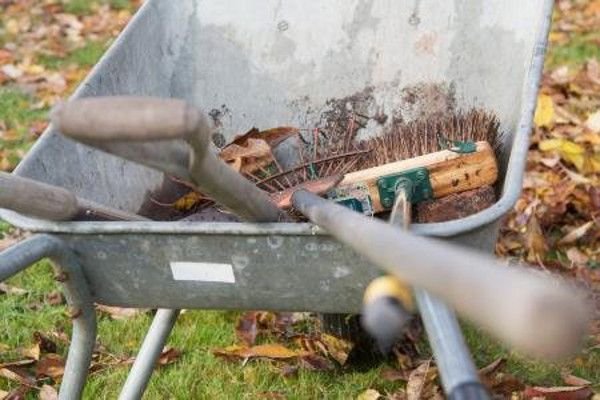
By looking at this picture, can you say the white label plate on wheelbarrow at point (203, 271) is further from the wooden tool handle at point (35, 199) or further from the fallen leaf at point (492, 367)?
the fallen leaf at point (492, 367)

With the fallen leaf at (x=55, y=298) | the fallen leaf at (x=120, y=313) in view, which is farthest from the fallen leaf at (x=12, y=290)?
the fallen leaf at (x=120, y=313)

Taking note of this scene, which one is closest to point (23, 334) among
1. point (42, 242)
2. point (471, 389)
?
point (42, 242)

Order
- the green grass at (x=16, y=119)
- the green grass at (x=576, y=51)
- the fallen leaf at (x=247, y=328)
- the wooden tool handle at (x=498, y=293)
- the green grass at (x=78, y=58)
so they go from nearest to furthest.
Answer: the wooden tool handle at (x=498, y=293)
the fallen leaf at (x=247, y=328)
the green grass at (x=16, y=119)
the green grass at (x=576, y=51)
the green grass at (x=78, y=58)

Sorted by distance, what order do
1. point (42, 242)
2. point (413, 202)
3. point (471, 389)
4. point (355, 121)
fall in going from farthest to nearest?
1. point (355, 121)
2. point (413, 202)
3. point (42, 242)
4. point (471, 389)

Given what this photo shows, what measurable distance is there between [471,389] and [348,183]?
2.88ft

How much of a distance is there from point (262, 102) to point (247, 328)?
0.57m

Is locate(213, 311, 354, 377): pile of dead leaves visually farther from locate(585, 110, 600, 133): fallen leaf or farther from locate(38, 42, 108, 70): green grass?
locate(38, 42, 108, 70): green grass

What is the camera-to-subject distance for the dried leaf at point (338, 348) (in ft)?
6.96

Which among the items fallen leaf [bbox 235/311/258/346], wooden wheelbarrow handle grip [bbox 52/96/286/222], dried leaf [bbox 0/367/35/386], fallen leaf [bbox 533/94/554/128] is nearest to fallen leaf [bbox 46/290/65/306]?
dried leaf [bbox 0/367/35/386]

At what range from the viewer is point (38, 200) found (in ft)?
4.47

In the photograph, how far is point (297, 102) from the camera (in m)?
2.22

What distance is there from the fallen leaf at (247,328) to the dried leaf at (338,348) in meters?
0.24

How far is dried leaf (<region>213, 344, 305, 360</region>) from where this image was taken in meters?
2.21

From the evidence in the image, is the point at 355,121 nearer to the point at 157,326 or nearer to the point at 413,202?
the point at 413,202
